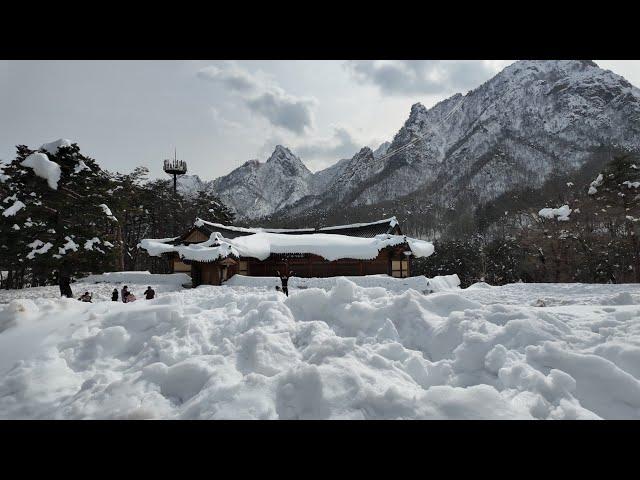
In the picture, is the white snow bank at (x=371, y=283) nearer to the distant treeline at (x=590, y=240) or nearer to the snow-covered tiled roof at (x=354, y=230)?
the snow-covered tiled roof at (x=354, y=230)

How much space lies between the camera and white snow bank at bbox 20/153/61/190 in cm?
1565

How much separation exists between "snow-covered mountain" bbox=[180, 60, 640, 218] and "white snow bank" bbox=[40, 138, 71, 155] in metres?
105

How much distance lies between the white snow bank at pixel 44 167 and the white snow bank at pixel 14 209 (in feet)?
6.23

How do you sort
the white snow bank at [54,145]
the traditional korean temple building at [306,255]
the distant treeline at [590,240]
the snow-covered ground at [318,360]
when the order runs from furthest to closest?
the traditional korean temple building at [306,255] < the distant treeline at [590,240] < the white snow bank at [54,145] < the snow-covered ground at [318,360]

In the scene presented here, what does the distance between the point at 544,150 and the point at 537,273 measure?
376 feet

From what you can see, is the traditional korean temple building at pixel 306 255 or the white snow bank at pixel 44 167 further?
the traditional korean temple building at pixel 306 255

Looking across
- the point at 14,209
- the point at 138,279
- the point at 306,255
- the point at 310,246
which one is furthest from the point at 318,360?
the point at 138,279

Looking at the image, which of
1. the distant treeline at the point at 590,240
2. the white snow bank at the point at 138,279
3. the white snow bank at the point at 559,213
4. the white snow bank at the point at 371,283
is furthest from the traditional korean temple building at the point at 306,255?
the white snow bank at the point at 559,213

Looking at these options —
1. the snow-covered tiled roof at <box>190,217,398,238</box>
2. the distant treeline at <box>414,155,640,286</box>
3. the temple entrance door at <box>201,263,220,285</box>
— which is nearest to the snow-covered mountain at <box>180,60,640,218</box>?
the distant treeline at <box>414,155,640,286</box>

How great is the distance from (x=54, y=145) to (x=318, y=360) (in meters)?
21.0

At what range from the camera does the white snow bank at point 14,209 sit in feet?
51.4
